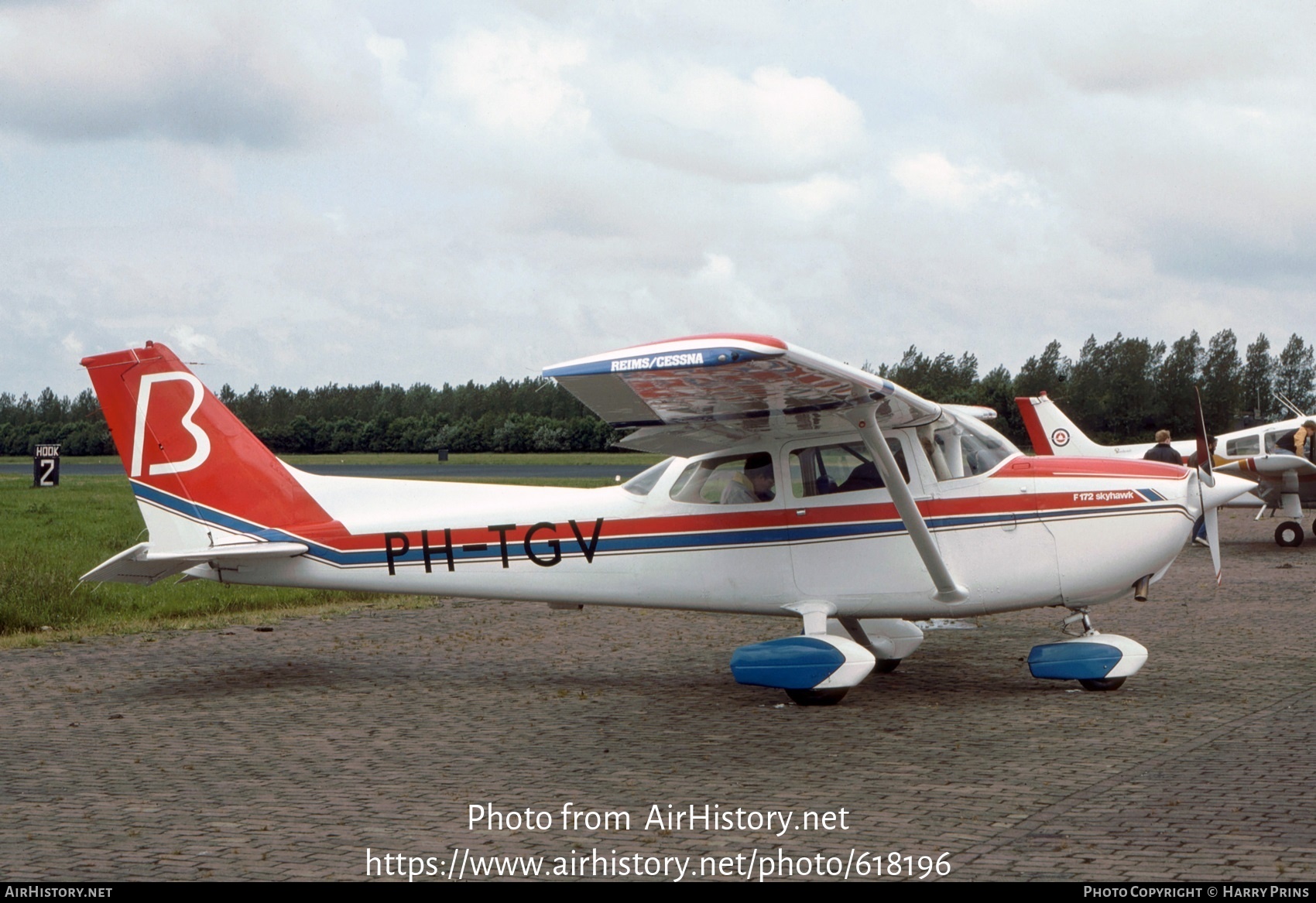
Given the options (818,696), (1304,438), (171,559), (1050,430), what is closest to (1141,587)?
(818,696)

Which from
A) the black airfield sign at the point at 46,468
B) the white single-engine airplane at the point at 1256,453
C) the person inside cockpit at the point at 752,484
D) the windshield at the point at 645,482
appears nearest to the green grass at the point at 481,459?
the black airfield sign at the point at 46,468

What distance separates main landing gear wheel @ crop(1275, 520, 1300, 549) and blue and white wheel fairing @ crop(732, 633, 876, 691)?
16111 millimetres

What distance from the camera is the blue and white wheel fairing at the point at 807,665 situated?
26.6 ft

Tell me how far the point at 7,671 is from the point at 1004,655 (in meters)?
8.60

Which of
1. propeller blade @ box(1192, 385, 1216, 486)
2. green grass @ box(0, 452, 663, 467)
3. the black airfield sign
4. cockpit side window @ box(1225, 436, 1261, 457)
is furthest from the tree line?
propeller blade @ box(1192, 385, 1216, 486)

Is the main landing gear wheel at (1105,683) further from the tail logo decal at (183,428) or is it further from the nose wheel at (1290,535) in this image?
the nose wheel at (1290,535)

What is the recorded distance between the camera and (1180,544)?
834cm

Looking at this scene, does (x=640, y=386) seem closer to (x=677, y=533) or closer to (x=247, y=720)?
(x=677, y=533)

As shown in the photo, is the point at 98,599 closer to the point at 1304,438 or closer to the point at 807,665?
the point at 807,665

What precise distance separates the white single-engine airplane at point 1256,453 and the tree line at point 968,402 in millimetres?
36175

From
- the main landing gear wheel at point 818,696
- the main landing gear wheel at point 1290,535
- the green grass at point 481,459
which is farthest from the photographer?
the green grass at point 481,459

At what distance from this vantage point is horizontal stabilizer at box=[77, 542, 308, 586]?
29.5 ft

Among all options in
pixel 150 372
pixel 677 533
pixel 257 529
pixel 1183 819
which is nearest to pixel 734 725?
pixel 677 533

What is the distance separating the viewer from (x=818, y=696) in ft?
27.0
